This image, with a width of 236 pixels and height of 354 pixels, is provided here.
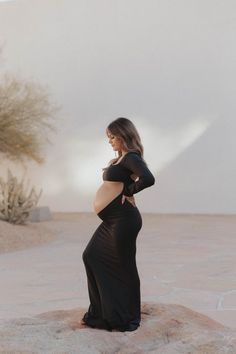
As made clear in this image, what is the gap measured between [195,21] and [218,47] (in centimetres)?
74

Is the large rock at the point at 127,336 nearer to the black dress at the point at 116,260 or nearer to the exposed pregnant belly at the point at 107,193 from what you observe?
the black dress at the point at 116,260

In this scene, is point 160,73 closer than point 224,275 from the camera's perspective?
No

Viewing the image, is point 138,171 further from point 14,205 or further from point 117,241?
point 14,205

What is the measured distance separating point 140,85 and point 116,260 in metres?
9.93

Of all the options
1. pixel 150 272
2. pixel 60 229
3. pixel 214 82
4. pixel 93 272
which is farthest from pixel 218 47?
pixel 93 272

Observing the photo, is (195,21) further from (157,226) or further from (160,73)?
(157,226)

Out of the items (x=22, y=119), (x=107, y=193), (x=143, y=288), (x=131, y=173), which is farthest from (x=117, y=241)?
(x=22, y=119)

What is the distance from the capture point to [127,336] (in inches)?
130

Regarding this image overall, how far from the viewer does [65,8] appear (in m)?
13.8

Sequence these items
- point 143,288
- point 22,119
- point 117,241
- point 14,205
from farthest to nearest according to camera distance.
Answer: point 22,119 < point 14,205 < point 143,288 < point 117,241

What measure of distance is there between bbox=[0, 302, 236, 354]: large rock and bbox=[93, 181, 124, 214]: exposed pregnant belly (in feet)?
2.28

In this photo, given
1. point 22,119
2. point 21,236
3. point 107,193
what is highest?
point 22,119

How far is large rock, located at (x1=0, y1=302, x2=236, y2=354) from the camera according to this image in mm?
2877

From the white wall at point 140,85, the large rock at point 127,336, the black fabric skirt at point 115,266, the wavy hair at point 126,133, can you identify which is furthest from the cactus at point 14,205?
the wavy hair at point 126,133
